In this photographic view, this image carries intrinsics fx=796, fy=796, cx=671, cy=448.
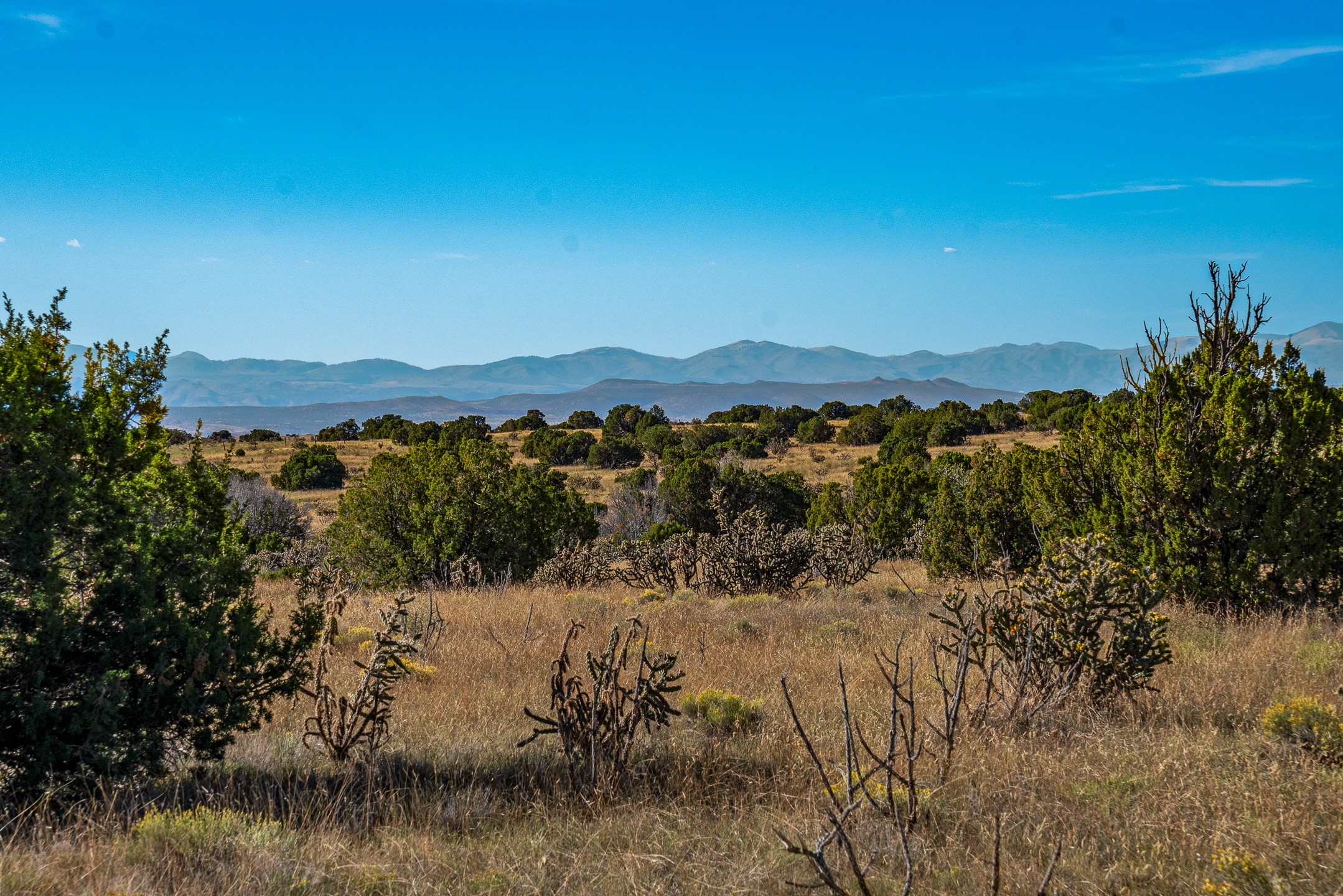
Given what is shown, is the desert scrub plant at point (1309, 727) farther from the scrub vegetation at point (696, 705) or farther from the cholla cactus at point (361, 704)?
the cholla cactus at point (361, 704)

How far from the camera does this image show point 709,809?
12.3 feet

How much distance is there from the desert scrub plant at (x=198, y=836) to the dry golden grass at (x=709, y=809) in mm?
11

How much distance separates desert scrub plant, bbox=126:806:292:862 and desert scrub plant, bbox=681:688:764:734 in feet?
8.17

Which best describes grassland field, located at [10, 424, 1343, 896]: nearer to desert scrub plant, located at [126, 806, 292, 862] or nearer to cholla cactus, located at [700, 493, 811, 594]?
desert scrub plant, located at [126, 806, 292, 862]

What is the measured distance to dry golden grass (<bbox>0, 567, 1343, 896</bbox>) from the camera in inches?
114

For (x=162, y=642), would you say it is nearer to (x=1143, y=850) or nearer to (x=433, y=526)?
(x=1143, y=850)

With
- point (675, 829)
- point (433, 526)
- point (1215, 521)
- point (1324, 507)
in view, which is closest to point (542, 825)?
point (675, 829)

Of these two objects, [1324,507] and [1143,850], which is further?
[1324,507]

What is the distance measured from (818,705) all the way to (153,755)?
146 inches

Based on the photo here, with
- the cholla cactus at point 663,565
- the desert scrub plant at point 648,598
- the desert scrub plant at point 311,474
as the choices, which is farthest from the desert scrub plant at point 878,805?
the desert scrub plant at point 311,474

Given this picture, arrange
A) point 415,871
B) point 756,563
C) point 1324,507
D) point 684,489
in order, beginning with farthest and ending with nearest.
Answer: point 684,489 < point 756,563 < point 1324,507 < point 415,871

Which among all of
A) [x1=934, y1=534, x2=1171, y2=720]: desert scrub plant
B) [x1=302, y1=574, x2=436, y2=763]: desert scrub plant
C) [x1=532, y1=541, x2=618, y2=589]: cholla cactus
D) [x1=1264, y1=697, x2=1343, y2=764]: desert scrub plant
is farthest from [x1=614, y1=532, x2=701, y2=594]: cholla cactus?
[x1=1264, y1=697, x2=1343, y2=764]: desert scrub plant

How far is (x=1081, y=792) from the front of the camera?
11.9ft

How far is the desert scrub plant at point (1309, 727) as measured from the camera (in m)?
3.99
